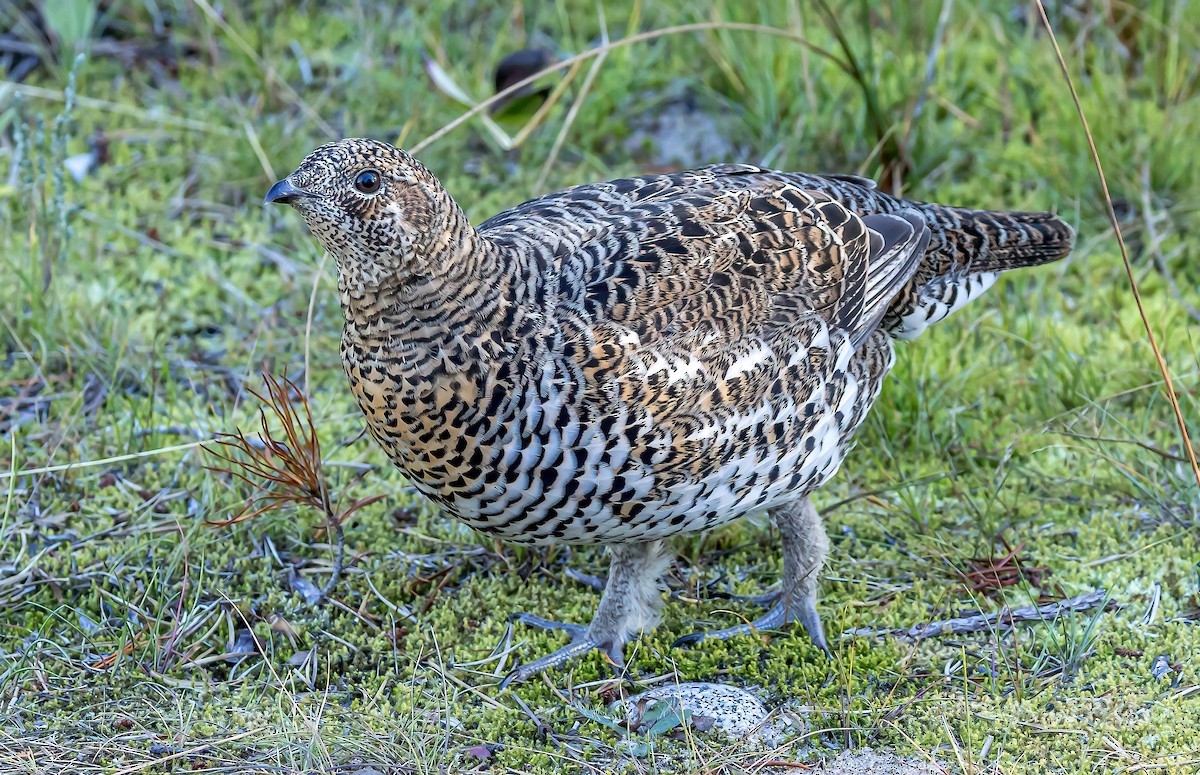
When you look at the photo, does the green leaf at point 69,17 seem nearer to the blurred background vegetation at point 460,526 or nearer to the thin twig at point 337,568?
the blurred background vegetation at point 460,526

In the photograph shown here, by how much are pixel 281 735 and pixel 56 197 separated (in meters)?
2.45

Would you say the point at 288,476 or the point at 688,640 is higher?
the point at 288,476

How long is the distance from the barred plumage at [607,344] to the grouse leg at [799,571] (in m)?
0.03

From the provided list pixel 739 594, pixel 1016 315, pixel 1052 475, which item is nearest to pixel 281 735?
pixel 739 594

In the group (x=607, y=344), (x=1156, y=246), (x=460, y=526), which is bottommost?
(x=460, y=526)

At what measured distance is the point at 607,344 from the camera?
336cm

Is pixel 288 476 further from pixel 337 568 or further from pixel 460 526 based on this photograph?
pixel 460 526

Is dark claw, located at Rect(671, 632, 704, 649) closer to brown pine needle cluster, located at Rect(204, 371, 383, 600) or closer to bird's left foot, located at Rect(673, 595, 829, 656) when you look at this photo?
bird's left foot, located at Rect(673, 595, 829, 656)

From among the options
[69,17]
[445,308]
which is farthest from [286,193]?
[69,17]

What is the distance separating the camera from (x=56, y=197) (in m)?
4.81

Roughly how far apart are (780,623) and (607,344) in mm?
1198

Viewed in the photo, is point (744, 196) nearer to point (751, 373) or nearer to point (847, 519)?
point (751, 373)

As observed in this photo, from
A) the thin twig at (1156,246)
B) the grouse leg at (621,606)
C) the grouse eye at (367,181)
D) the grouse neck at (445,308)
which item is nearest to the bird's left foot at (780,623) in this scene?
the grouse leg at (621,606)

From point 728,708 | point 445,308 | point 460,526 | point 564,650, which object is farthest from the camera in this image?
point 460,526
